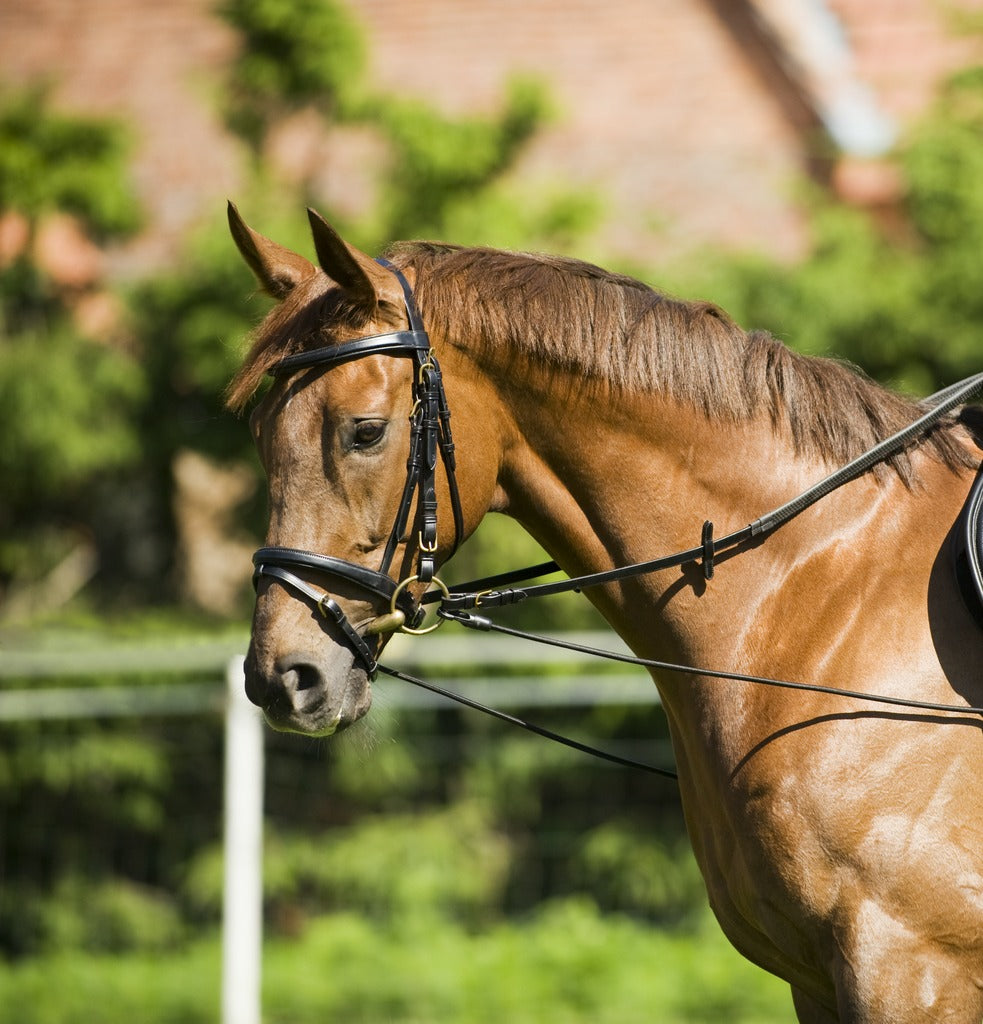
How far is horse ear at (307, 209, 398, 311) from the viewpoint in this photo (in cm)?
246

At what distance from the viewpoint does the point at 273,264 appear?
2.78m

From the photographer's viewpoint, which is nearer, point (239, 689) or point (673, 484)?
point (673, 484)

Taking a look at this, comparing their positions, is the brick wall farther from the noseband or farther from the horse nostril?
the horse nostril

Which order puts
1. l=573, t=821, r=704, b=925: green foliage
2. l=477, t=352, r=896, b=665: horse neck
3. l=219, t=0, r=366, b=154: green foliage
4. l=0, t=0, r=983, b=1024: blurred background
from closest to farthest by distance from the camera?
l=477, t=352, r=896, b=665: horse neck → l=0, t=0, r=983, b=1024: blurred background → l=573, t=821, r=704, b=925: green foliage → l=219, t=0, r=366, b=154: green foliage

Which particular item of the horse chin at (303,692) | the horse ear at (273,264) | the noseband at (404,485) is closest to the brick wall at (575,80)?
the horse ear at (273,264)

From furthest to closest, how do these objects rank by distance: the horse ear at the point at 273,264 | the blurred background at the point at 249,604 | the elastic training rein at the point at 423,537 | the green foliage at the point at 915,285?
the green foliage at the point at 915,285 → the blurred background at the point at 249,604 → the horse ear at the point at 273,264 → the elastic training rein at the point at 423,537

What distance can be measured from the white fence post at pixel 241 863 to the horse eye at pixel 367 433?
3.25 meters

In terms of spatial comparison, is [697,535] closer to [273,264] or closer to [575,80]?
[273,264]

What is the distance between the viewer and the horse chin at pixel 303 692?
2432 millimetres

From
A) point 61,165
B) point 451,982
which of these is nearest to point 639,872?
point 451,982

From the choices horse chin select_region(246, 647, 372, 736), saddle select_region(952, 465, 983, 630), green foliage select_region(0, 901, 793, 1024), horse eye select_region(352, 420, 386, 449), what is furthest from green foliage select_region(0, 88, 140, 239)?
saddle select_region(952, 465, 983, 630)

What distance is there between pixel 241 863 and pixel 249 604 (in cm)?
212

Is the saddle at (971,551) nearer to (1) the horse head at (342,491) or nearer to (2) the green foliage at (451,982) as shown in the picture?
(1) the horse head at (342,491)

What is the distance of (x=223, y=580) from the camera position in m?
7.93
